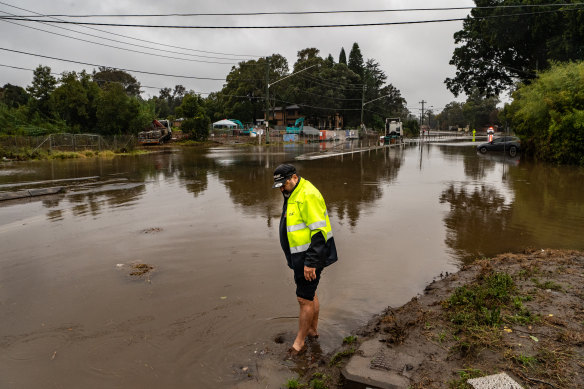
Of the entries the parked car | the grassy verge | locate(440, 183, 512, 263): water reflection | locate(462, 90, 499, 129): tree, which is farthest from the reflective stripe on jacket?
locate(462, 90, 499, 129): tree

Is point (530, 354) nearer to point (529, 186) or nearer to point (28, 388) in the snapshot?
point (28, 388)

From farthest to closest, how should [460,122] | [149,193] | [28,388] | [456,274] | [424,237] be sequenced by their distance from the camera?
[460,122] < [149,193] < [424,237] < [456,274] < [28,388]

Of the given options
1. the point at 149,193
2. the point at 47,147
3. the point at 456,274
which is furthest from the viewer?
the point at 47,147

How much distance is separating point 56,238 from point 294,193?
19.6 feet

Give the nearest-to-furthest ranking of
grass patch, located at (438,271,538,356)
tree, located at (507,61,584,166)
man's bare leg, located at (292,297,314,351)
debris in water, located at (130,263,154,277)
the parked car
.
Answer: grass patch, located at (438,271,538,356) → man's bare leg, located at (292,297,314,351) → debris in water, located at (130,263,154,277) → tree, located at (507,61,584,166) → the parked car

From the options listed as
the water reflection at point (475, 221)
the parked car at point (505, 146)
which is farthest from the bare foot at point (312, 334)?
the parked car at point (505, 146)

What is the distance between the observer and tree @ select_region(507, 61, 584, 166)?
18.0 meters

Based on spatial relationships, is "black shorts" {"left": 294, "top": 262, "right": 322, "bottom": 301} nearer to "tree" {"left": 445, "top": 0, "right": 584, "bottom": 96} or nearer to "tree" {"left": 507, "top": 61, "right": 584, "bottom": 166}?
"tree" {"left": 507, "top": 61, "right": 584, "bottom": 166}

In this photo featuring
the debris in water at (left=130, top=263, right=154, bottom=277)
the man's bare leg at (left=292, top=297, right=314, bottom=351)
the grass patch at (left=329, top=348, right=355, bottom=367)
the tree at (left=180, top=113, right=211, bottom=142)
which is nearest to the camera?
the grass patch at (left=329, top=348, right=355, bottom=367)

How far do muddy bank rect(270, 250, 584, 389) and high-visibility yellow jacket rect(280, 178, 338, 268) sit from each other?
91 centimetres

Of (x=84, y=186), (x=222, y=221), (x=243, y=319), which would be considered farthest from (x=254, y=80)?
(x=243, y=319)

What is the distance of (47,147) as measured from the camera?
2662 cm

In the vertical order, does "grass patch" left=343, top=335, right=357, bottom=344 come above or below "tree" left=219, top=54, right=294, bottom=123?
below

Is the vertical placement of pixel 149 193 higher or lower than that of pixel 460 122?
lower
